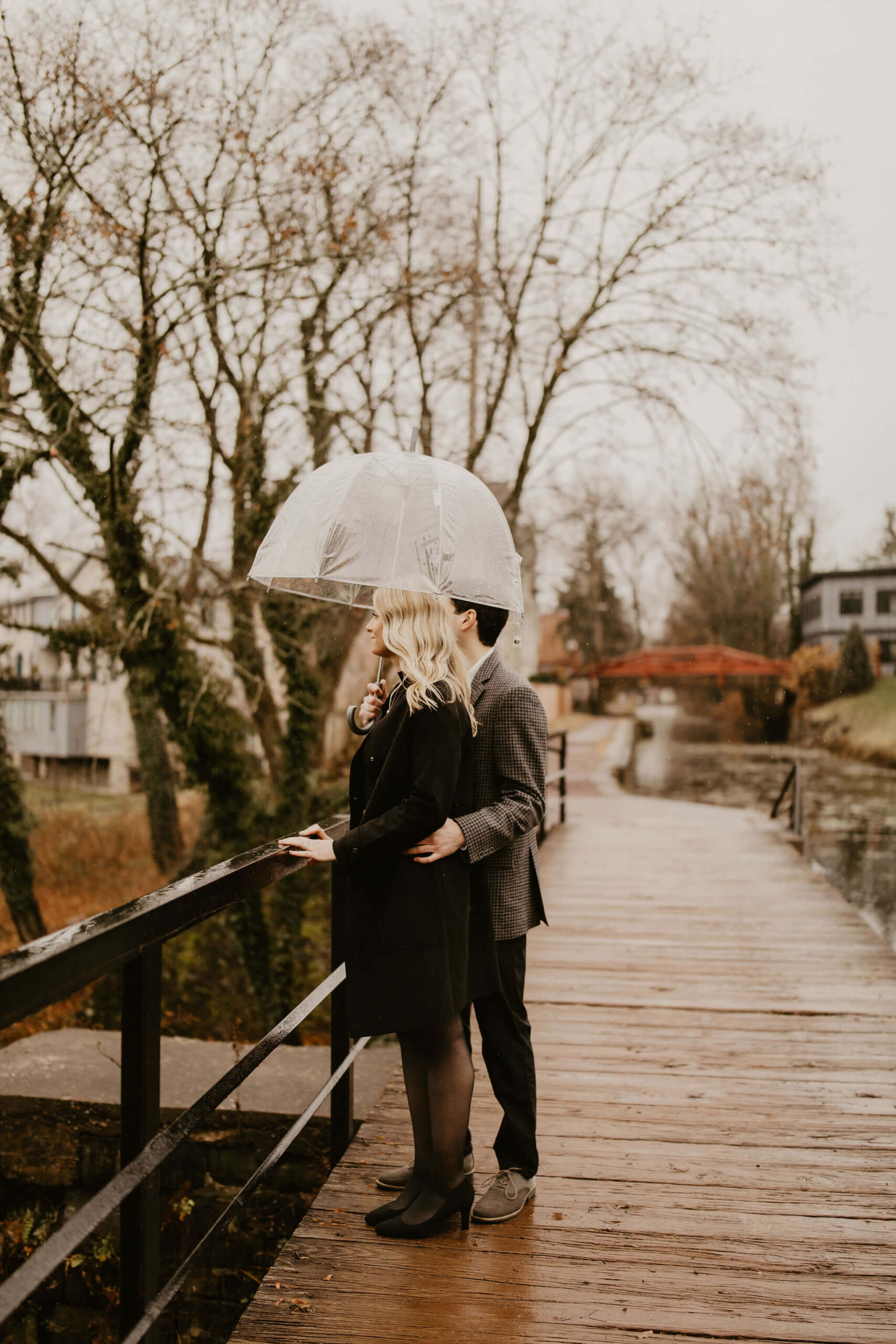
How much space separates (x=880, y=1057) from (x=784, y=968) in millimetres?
1477

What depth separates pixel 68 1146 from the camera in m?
4.44

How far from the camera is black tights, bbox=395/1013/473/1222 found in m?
2.43

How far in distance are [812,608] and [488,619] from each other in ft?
96.8

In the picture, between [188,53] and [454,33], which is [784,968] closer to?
[188,53]

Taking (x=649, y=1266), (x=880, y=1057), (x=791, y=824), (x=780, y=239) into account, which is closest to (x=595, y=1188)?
(x=649, y=1266)

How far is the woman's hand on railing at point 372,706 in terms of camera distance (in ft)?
8.27

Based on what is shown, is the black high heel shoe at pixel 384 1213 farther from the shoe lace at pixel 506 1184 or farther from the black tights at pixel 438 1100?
the shoe lace at pixel 506 1184

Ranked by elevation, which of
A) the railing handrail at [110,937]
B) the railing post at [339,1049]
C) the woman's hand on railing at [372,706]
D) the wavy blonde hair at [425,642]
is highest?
the wavy blonde hair at [425,642]

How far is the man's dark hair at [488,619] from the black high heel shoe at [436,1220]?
1.33 metres

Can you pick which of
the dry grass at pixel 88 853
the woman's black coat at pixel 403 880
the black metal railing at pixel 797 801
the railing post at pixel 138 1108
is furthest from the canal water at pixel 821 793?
the railing post at pixel 138 1108

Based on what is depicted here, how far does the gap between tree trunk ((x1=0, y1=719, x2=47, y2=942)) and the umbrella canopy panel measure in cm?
1050

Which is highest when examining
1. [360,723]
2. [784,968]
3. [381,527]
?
[381,527]

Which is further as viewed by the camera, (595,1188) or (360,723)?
(595,1188)

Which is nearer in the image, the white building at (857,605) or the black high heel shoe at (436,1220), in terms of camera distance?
the black high heel shoe at (436,1220)
